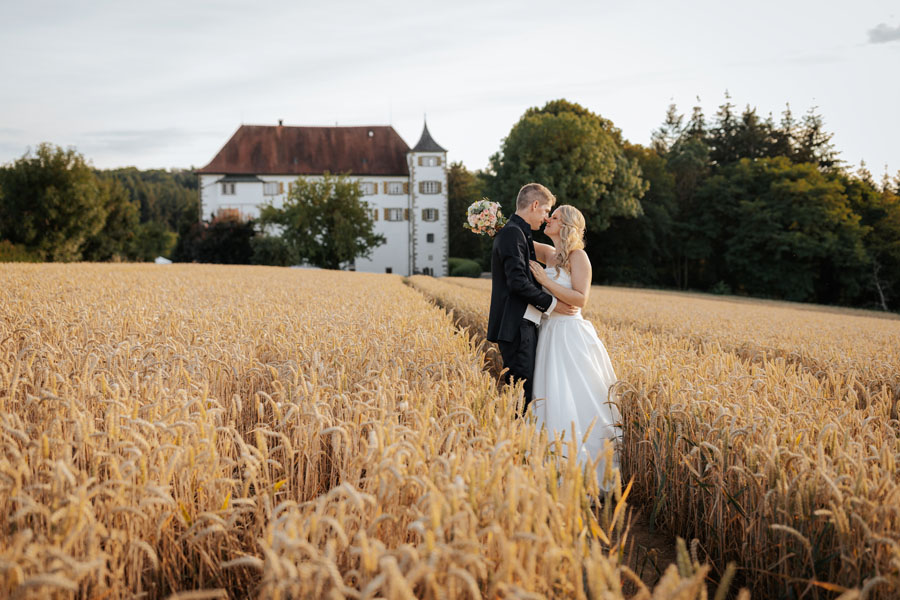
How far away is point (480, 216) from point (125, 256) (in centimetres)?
6333

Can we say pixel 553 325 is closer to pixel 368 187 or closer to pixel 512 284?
pixel 512 284

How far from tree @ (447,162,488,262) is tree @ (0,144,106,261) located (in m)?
35.6

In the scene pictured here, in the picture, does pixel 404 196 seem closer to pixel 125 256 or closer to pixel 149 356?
pixel 125 256

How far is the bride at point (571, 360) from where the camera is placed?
521 centimetres

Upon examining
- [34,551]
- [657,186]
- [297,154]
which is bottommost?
[34,551]

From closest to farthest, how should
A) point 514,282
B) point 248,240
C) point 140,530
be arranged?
1. point 140,530
2. point 514,282
3. point 248,240

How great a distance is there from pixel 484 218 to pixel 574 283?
4.24 ft

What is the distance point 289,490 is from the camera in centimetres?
295

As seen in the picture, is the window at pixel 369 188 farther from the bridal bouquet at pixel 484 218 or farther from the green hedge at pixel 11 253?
the bridal bouquet at pixel 484 218

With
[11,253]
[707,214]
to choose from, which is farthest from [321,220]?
[707,214]

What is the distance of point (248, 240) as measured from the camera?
152ft

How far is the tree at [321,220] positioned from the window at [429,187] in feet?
49.2

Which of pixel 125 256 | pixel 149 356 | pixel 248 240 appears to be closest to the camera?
pixel 149 356

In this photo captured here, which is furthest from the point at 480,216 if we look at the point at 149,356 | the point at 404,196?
the point at 404,196
